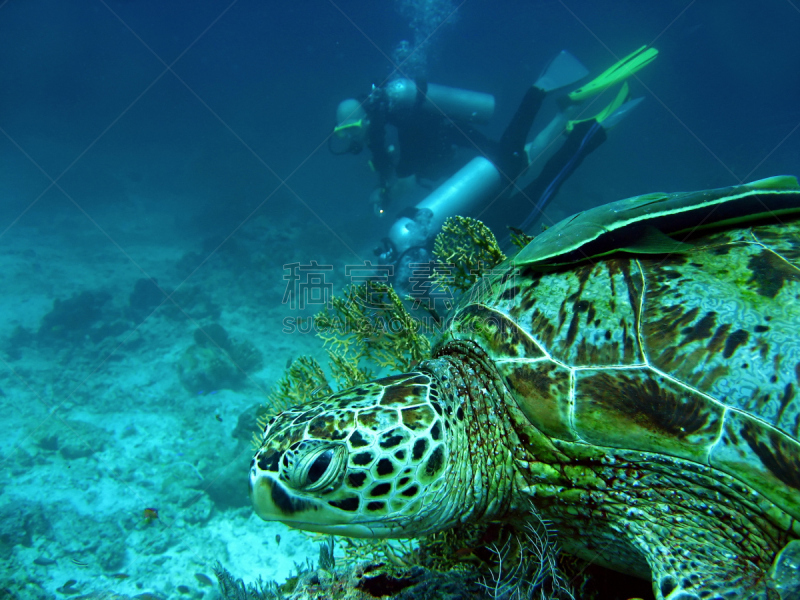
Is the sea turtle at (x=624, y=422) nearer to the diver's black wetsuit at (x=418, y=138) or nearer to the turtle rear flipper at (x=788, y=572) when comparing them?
the turtle rear flipper at (x=788, y=572)

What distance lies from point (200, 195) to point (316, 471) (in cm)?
3046

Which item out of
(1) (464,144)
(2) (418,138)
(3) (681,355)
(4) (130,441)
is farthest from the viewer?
(1) (464,144)

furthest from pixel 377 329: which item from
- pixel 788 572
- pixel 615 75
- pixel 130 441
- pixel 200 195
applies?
pixel 200 195

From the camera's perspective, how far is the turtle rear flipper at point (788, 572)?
33.1 inches

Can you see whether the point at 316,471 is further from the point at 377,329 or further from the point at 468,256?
the point at 468,256

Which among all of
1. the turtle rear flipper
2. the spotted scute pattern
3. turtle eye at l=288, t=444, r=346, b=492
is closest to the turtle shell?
the spotted scute pattern

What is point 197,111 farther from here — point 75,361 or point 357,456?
point 357,456

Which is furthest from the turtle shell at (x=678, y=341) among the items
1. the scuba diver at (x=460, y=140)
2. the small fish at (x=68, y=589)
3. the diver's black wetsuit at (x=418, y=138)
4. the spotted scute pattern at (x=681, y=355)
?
the diver's black wetsuit at (x=418, y=138)

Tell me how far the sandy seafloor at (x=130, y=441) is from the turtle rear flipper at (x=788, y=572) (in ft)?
5.73

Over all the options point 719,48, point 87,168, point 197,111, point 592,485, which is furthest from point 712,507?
point 197,111

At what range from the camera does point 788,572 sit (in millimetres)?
854

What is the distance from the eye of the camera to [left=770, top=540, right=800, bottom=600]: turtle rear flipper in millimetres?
840

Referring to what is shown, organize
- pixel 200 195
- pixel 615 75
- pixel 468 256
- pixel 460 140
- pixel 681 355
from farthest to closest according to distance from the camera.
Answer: pixel 200 195 → pixel 615 75 → pixel 460 140 → pixel 468 256 → pixel 681 355

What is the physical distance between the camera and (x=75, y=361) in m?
8.84
